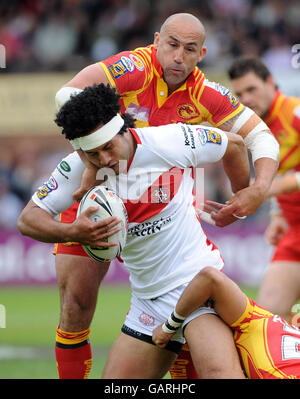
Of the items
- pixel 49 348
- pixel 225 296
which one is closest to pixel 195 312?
pixel 225 296

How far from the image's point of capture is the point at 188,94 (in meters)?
5.94

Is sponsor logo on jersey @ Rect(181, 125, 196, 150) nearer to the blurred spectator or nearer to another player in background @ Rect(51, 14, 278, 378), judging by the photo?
another player in background @ Rect(51, 14, 278, 378)

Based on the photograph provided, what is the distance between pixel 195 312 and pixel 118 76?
1929 mm

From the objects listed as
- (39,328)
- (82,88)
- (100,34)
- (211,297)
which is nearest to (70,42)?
(100,34)

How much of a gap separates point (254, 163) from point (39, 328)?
6.31 metres

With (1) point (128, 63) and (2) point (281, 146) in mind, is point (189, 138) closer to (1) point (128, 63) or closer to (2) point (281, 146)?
(1) point (128, 63)

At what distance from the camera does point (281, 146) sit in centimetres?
770

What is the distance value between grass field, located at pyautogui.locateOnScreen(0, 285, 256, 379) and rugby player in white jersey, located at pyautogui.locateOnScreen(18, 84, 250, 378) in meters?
2.24

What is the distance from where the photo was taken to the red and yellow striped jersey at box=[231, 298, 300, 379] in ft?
15.3

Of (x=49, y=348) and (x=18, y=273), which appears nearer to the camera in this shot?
(x=49, y=348)

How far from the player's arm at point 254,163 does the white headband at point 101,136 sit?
995 millimetres

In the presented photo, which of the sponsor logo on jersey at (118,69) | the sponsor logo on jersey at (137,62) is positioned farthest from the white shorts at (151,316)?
the sponsor logo on jersey at (137,62)

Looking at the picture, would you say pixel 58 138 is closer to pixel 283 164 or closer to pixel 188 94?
pixel 283 164

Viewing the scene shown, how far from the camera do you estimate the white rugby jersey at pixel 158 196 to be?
5086 millimetres
